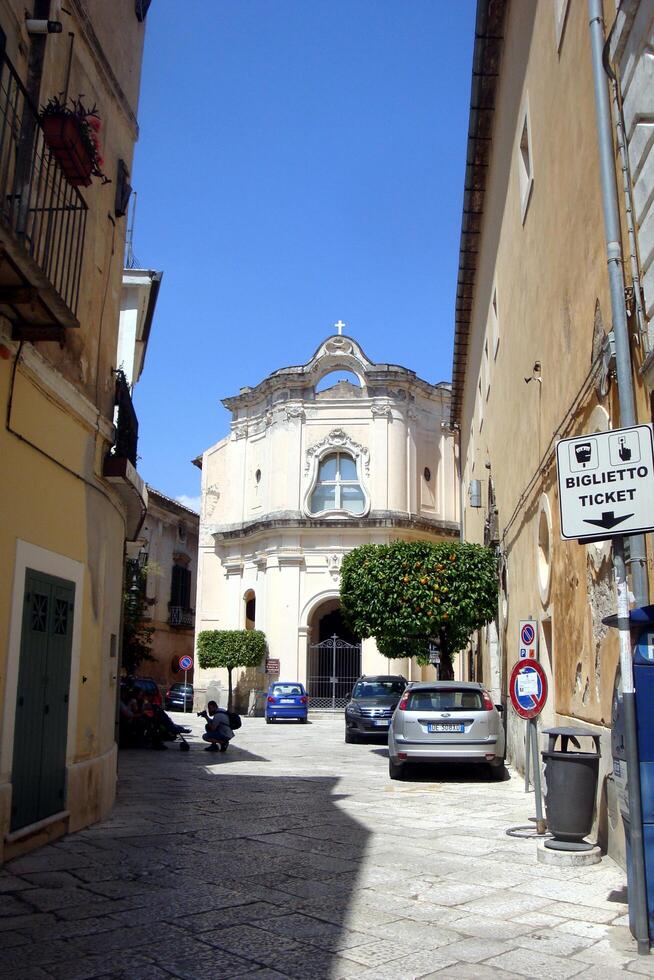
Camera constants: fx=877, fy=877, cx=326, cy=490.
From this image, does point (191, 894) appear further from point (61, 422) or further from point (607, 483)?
point (61, 422)

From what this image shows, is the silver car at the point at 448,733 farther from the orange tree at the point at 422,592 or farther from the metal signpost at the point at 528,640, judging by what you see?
the orange tree at the point at 422,592

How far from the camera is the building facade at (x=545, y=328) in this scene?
7684mm

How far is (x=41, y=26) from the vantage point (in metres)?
7.83

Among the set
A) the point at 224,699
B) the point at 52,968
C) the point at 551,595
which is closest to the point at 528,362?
the point at 551,595

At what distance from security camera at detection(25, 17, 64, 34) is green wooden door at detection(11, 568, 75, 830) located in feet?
15.8

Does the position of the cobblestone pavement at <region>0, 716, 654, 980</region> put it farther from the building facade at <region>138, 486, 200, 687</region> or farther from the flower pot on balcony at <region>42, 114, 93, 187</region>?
the building facade at <region>138, 486, 200, 687</region>

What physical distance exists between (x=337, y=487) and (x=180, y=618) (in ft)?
47.3

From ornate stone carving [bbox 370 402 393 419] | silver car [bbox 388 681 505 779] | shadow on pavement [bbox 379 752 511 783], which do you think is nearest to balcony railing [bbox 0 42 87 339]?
silver car [bbox 388 681 505 779]

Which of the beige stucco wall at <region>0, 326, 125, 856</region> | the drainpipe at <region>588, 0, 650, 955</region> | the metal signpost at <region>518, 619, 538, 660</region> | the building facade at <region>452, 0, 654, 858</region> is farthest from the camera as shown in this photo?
the metal signpost at <region>518, 619, 538, 660</region>

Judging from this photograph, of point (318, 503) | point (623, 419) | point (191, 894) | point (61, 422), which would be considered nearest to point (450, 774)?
point (191, 894)

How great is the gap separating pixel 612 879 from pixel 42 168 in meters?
7.38

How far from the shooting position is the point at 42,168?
759 cm

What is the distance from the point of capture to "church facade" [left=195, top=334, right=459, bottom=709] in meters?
36.4

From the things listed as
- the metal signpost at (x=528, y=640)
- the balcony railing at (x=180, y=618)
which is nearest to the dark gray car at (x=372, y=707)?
the metal signpost at (x=528, y=640)
